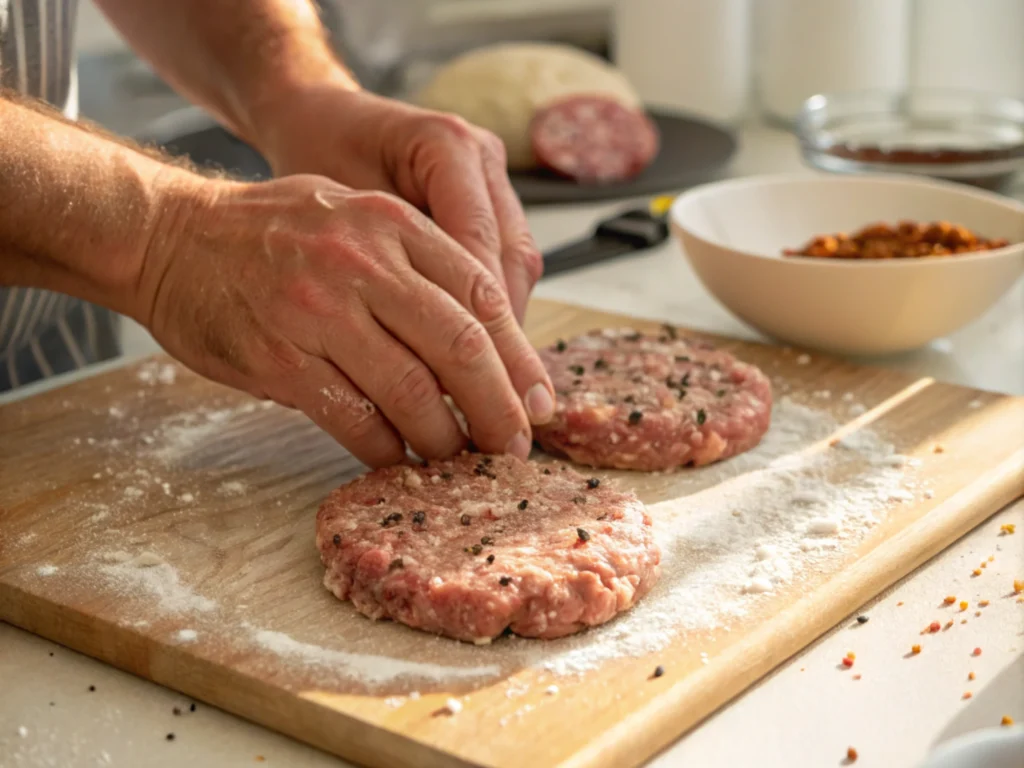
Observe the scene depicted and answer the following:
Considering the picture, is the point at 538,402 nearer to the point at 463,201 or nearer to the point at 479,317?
the point at 479,317

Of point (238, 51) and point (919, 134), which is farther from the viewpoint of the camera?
point (919, 134)

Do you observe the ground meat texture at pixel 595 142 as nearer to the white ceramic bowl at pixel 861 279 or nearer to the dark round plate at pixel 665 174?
the dark round plate at pixel 665 174

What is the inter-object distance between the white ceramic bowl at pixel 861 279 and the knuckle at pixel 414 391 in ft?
2.26

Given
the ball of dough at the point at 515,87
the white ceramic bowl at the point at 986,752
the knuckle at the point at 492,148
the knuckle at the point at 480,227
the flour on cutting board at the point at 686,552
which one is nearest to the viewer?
the white ceramic bowl at the point at 986,752

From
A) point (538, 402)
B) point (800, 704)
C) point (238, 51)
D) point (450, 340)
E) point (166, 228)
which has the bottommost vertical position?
point (800, 704)

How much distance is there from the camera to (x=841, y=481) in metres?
1.67

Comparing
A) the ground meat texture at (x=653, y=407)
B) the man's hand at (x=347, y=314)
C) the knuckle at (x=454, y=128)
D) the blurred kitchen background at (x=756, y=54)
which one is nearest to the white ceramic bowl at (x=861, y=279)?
the ground meat texture at (x=653, y=407)

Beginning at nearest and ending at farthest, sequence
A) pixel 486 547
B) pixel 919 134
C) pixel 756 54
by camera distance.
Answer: pixel 486 547 → pixel 919 134 → pixel 756 54

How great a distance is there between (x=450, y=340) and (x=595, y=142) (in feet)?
5.59

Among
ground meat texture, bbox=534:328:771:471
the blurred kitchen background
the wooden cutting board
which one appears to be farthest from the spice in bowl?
the blurred kitchen background

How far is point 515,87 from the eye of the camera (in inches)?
130

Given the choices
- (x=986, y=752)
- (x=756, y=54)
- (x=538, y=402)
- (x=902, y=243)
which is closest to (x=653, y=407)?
(x=538, y=402)

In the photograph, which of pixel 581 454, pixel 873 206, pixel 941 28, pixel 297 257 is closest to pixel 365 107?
pixel 297 257

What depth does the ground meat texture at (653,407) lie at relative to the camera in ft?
5.62
